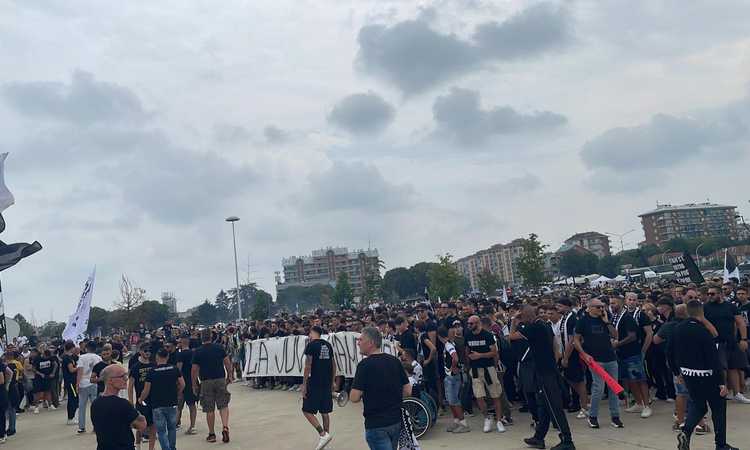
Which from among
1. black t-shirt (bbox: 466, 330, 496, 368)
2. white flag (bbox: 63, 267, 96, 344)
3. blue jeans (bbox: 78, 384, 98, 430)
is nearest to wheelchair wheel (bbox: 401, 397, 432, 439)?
black t-shirt (bbox: 466, 330, 496, 368)

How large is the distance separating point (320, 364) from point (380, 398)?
3.96m

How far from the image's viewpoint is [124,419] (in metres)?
5.45

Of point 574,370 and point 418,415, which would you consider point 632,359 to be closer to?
point 574,370

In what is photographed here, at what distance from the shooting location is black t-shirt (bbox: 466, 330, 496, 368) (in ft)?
31.6

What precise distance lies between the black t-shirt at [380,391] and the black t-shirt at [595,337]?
4361 millimetres

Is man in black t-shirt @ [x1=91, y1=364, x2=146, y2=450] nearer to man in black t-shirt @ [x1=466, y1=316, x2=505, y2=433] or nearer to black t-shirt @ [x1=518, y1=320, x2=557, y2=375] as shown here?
black t-shirt @ [x1=518, y1=320, x2=557, y2=375]

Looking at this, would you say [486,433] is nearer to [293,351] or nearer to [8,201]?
[293,351]

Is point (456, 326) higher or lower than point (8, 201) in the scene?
lower

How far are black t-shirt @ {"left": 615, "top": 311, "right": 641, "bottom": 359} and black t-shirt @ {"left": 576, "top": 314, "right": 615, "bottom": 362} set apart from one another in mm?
969

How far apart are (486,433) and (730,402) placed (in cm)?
415

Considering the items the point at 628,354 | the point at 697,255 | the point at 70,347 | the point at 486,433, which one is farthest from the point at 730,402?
the point at 697,255

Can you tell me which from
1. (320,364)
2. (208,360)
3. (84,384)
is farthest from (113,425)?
(84,384)

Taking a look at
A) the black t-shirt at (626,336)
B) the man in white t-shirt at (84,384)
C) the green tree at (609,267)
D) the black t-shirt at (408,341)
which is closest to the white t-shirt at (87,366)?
the man in white t-shirt at (84,384)

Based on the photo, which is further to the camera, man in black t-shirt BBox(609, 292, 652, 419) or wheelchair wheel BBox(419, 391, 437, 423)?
man in black t-shirt BBox(609, 292, 652, 419)
